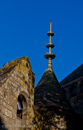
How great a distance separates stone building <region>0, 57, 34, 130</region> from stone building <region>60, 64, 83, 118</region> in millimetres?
11084

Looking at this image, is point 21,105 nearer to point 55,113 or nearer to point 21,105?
point 21,105

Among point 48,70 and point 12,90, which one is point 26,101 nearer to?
point 12,90

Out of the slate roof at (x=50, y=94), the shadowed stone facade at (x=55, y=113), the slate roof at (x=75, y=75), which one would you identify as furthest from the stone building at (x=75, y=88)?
the shadowed stone facade at (x=55, y=113)

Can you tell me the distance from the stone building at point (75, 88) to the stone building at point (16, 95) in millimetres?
11084

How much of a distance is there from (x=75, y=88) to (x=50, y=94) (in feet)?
26.4

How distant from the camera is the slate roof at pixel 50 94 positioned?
35.7 feet

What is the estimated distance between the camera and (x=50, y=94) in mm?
11891

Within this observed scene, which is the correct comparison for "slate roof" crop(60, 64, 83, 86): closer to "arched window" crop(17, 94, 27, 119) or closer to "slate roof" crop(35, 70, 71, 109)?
"slate roof" crop(35, 70, 71, 109)

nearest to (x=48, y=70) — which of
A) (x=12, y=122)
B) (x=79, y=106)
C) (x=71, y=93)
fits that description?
(x=79, y=106)

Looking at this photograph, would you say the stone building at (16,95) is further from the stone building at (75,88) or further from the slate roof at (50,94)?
the stone building at (75,88)

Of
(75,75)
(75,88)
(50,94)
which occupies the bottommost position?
(50,94)

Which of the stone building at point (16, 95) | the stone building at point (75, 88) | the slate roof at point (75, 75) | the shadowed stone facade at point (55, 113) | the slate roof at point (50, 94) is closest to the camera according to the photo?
the stone building at point (16, 95)

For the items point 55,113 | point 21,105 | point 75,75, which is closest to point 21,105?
point 21,105

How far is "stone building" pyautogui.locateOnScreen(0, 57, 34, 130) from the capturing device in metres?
5.44
